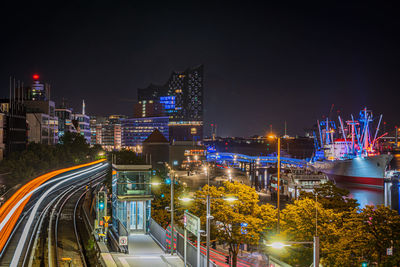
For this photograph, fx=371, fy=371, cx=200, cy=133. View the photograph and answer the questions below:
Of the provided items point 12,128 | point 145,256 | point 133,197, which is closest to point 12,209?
point 133,197

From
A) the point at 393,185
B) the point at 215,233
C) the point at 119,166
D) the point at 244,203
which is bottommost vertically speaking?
the point at 393,185

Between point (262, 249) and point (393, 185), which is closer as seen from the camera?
point (262, 249)

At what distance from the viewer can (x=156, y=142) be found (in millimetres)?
108750

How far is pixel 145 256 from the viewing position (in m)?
17.0

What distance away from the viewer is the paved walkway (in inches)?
625

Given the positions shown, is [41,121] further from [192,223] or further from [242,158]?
[242,158]

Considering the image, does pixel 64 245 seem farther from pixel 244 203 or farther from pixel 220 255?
pixel 244 203

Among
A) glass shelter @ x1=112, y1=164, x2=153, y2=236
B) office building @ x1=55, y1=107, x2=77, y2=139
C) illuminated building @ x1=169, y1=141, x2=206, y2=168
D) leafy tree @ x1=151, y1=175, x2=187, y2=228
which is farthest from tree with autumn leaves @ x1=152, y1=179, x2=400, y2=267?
illuminated building @ x1=169, y1=141, x2=206, y2=168

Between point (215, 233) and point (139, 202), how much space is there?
15.2 ft

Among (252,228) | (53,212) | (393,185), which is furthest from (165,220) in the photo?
(393,185)

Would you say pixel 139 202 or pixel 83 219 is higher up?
pixel 139 202

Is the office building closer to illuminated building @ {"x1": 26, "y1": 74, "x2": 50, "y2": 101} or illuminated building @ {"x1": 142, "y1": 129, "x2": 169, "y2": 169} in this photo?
illuminated building @ {"x1": 26, "y1": 74, "x2": 50, "y2": 101}

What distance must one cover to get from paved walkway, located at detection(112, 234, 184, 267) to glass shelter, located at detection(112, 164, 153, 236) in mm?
1298

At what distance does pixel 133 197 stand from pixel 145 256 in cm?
447
